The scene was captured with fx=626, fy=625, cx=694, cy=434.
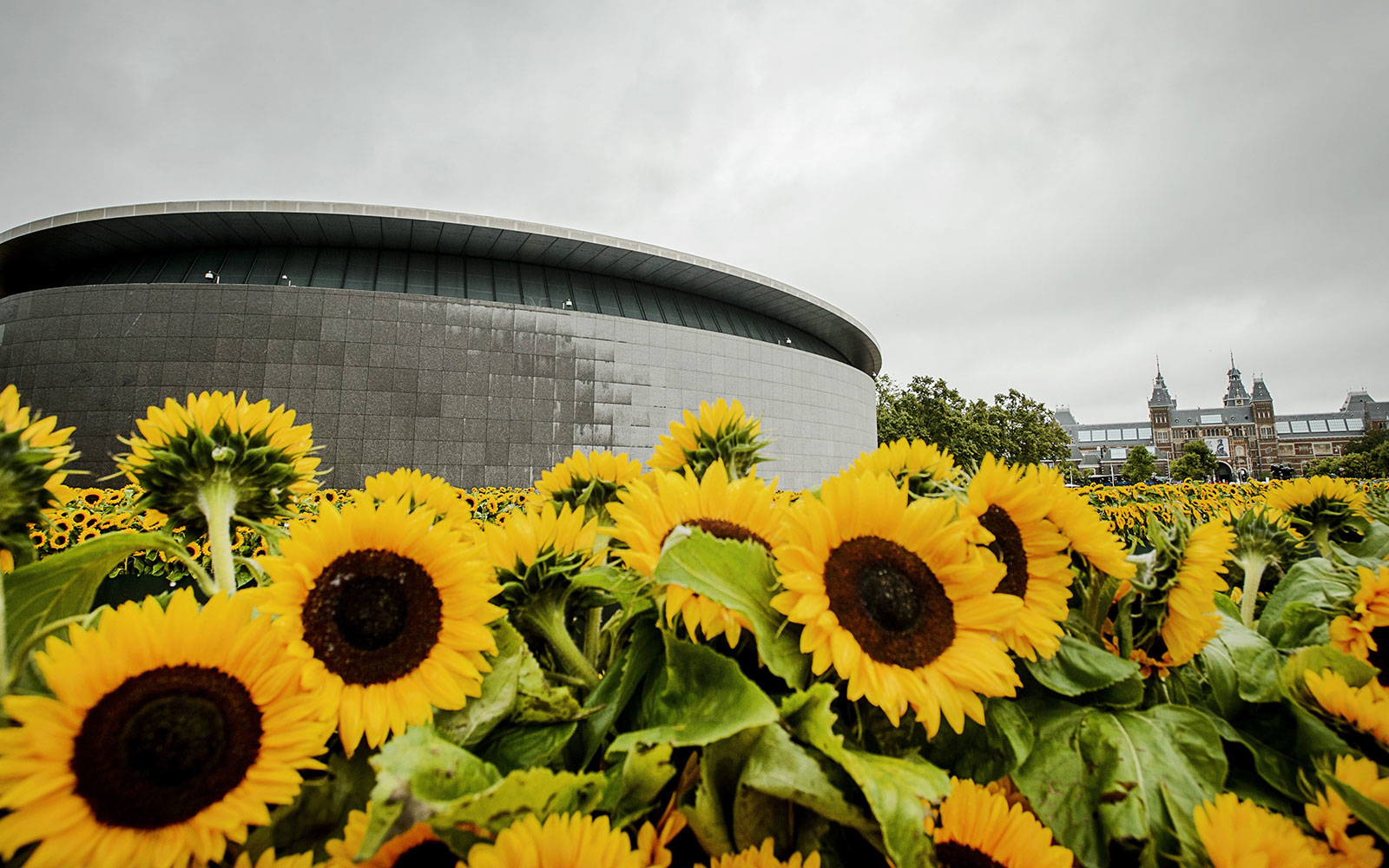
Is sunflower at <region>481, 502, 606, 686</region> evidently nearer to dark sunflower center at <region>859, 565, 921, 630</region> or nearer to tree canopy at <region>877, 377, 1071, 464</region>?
dark sunflower center at <region>859, 565, 921, 630</region>

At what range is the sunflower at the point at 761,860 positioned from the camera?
0.58 m

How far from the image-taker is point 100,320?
1761 centimetres

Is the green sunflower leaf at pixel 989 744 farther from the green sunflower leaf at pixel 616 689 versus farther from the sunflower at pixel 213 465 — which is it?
the sunflower at pixel 213 465

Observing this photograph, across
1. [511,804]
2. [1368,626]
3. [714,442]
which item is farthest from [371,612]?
[1368,626]

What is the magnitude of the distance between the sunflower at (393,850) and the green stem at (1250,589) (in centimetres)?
146

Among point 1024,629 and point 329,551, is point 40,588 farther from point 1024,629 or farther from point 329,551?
point 1024,629

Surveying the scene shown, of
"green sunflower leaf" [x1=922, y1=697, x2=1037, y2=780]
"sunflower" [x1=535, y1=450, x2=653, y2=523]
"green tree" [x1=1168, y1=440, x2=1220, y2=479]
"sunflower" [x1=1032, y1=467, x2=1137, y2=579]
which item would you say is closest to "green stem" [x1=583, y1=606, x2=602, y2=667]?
"sunflower" [x1=535, y1=450, x2=653, y2=523]

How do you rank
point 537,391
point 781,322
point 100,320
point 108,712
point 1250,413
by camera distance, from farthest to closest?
point 1250,413, point 781,322, point 537,391, point 100,320, point 108,712

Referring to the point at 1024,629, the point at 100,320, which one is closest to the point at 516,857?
the point at 1024,629

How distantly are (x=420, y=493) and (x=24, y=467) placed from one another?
1.57ft

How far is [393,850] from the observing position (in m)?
0.57

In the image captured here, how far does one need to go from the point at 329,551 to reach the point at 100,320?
77.9ft

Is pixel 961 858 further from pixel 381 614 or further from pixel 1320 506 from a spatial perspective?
pixel 1320 506

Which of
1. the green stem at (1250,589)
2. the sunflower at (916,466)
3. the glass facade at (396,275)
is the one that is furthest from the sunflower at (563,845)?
the glass facade at (396,275)
